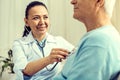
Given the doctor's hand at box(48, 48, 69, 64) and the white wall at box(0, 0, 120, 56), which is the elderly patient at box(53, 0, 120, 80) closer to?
the doctor's hand at box(48, 48, 69, 64)

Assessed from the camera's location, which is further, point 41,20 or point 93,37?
point 41,20

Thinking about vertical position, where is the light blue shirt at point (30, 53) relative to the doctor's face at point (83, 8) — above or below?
below

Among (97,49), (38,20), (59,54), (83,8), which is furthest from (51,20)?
(97,49)

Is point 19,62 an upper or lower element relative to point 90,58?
lower

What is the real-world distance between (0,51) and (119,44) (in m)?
2.24

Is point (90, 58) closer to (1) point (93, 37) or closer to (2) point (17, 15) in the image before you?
(1) point (93, 37)

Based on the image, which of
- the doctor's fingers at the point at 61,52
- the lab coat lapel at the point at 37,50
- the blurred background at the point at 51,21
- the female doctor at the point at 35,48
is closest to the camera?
the doctor's fingers at the point at 61,52

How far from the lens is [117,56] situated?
1083 millimetres

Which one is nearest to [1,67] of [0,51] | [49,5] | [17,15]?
[0,51]

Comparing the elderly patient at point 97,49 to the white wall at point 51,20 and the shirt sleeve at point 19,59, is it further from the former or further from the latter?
the white wall at point 51,20

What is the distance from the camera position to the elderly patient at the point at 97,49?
1.03 meters

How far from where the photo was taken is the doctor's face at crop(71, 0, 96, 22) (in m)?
1.17

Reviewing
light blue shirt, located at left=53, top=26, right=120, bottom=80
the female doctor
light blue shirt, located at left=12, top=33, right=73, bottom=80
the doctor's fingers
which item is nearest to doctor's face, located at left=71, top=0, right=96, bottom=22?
light blue shirt, located at left=53, top=26, right=120, bottom=80

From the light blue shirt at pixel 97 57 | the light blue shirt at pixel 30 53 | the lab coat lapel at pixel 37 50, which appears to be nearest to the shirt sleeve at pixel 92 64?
the light blue shirt at pixel 97 57
